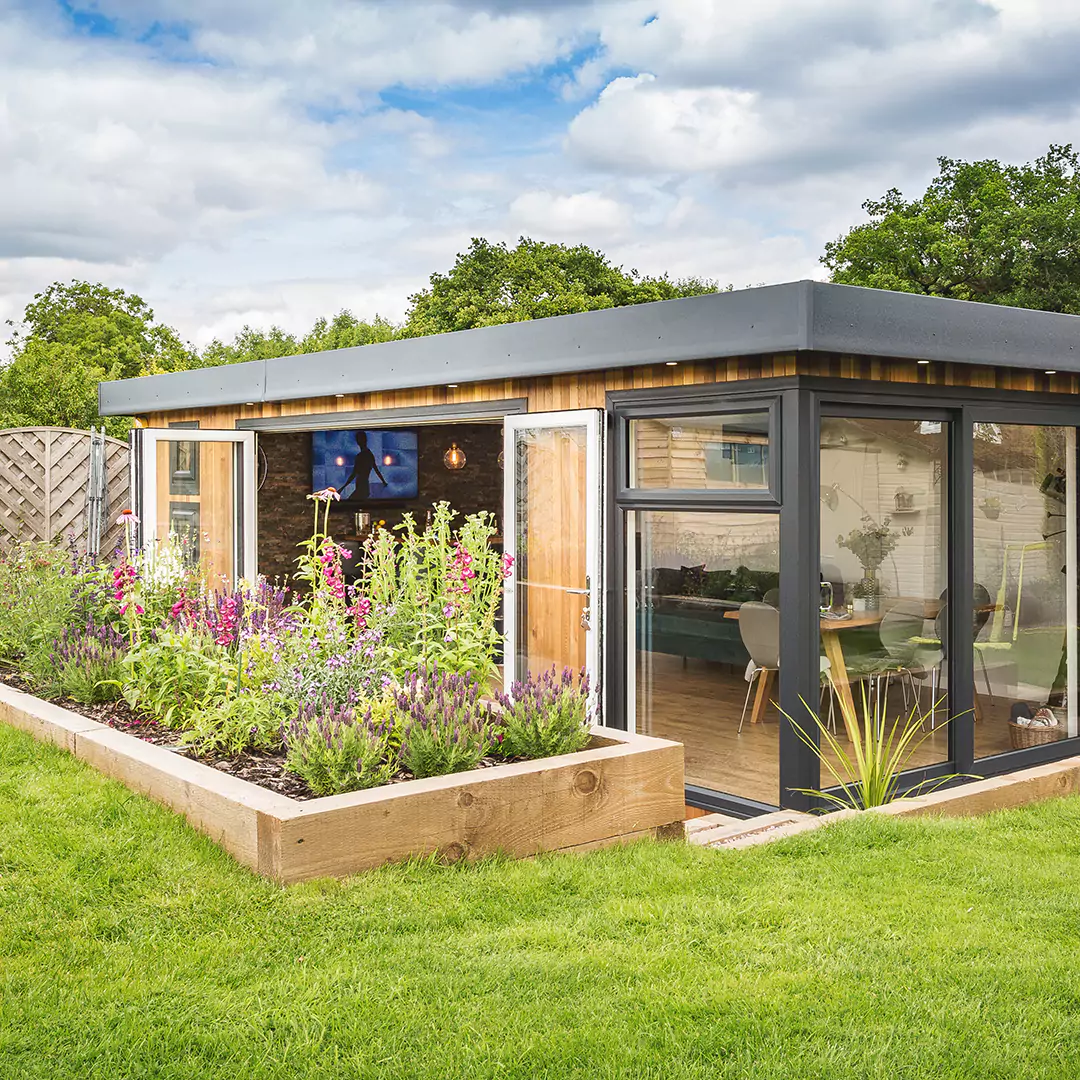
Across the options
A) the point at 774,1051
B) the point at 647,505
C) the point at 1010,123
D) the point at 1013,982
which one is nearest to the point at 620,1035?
the point at 774,1051

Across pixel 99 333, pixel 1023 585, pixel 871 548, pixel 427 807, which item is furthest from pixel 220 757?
pixel 99 333

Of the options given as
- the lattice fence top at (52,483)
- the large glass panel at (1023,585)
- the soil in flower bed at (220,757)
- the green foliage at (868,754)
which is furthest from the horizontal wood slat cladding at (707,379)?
the lattice fence top at (52,483)

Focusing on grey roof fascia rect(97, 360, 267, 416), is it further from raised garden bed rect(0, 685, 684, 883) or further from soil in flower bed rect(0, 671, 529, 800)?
raised garden bed rect(0, 685, 684, 883)

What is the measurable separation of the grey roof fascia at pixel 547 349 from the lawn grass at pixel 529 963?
225 centimetres

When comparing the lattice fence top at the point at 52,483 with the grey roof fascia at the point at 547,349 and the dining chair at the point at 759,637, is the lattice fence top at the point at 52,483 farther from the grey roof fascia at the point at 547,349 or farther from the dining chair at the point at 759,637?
the dining chair at the point at 759,637

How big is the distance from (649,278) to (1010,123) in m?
11.8

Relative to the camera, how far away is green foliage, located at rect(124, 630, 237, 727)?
16.9 feet

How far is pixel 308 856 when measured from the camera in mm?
3703

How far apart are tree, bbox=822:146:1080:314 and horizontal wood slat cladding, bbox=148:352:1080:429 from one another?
2194cm

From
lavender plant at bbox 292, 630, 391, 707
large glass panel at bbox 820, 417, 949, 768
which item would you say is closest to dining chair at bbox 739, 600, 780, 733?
large glass panel at bbox 820, 417, 949, 768

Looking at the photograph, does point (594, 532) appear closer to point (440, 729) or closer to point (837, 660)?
point (837, 660)

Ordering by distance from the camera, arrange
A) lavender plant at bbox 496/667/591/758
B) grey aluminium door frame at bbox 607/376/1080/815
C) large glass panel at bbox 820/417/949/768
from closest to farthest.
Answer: lavender plant at bbox 496/667/591/758 < grey aluminium door frame at bbox 607/376/1080/815 < large glass panel at bbox 820/417/949/768

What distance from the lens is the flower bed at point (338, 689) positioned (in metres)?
4.20

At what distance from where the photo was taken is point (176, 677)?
17.5 feet
